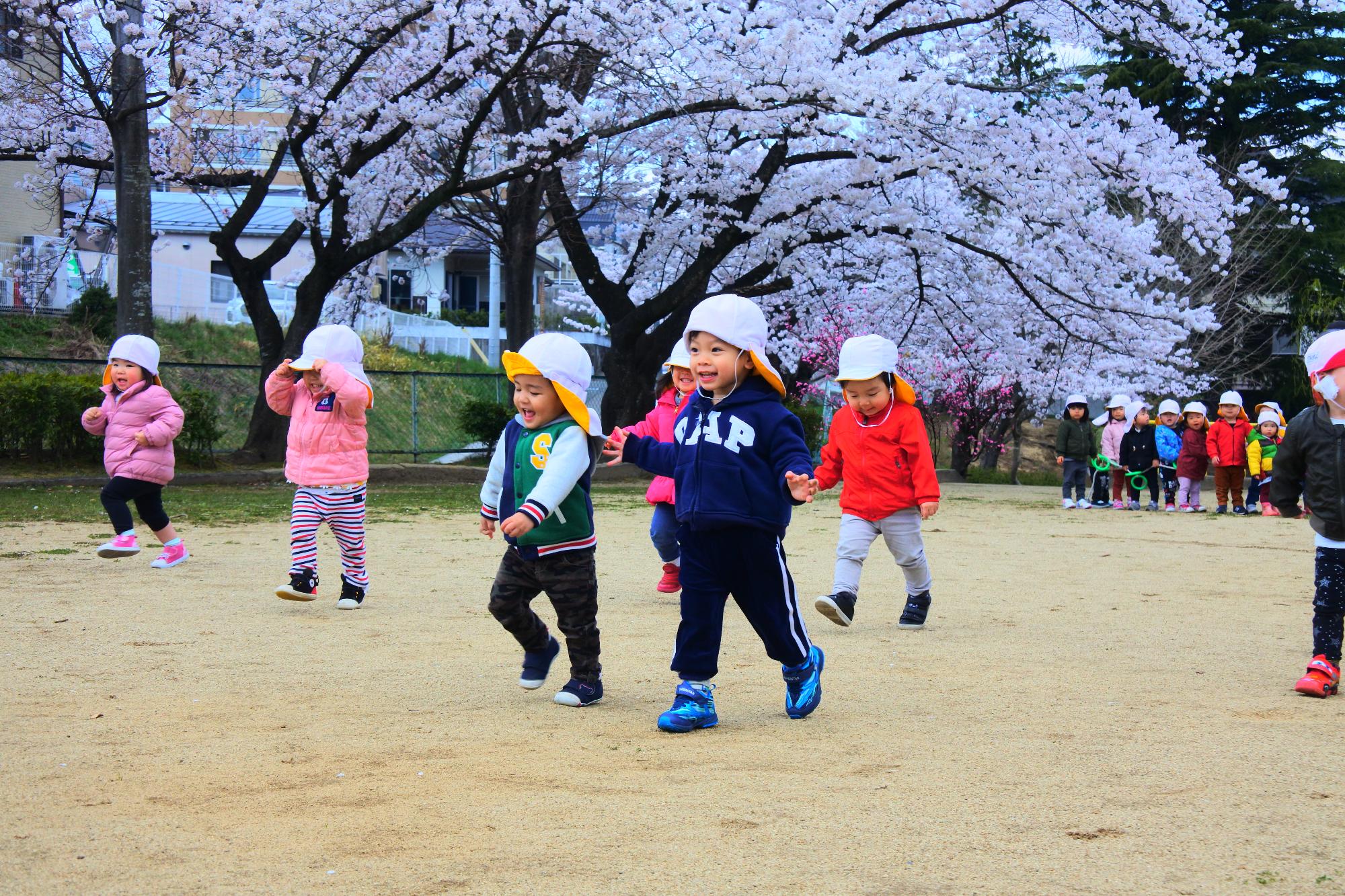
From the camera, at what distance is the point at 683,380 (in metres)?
7.27

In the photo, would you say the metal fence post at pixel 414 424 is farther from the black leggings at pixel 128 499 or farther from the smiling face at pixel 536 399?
the smiling face at pixel 536 399

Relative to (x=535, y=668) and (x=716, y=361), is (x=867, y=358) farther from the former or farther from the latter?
(x=535, y=668)

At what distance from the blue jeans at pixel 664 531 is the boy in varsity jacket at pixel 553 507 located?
258 cm

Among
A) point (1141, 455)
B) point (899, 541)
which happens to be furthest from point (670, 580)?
point (1141, 455)

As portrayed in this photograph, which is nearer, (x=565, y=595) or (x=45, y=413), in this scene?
(x=565, y=595)

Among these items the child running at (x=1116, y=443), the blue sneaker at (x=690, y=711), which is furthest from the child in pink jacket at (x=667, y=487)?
the child running at (x=1116, y=443)

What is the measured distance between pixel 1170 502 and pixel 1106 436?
137cm

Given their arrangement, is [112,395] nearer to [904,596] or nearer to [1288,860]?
[904,596]

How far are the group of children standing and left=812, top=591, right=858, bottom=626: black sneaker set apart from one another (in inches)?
475

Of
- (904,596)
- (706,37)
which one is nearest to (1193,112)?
(706,37)

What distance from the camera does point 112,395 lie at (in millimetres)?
8586

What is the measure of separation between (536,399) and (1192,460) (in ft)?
49.3

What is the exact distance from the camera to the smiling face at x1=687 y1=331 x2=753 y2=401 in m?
4.62

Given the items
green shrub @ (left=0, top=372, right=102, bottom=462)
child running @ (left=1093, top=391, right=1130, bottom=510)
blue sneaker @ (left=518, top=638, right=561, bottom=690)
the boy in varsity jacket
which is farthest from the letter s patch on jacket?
child running @ (left=1093, top=391, right=1130, bottom=510)
